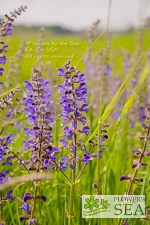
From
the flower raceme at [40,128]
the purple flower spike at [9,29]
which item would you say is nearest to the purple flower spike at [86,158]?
the flower raceme at [40,128]

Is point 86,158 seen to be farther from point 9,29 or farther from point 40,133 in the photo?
point 9,29

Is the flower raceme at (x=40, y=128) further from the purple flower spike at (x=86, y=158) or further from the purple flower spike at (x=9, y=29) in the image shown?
the purple flower spike at (x=9, y=29)

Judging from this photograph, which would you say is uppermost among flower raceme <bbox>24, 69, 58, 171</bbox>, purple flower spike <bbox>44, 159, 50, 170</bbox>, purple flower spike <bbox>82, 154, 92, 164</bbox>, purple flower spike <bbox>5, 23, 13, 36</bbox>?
purple flower spike <bbox>5, 23, 13, 36</bbox>

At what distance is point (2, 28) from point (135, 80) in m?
2.53

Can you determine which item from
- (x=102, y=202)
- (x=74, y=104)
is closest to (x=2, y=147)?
(x=74, y=104)

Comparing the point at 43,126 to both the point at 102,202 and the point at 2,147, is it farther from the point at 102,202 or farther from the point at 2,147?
the point at 102,202

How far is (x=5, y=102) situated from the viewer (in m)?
2.56
